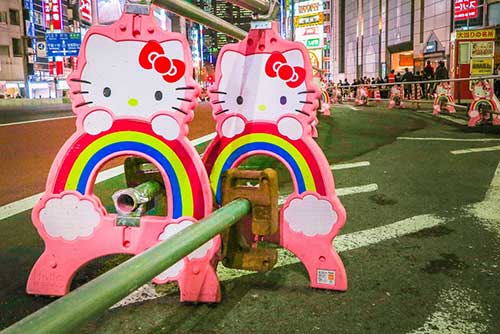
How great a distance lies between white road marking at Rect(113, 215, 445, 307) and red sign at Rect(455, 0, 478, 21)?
95.4ft

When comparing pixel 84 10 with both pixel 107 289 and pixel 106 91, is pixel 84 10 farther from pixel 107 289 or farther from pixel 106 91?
pixel 107 289

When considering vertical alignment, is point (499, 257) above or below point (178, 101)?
below

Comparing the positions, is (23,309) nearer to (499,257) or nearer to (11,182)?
(499,257)

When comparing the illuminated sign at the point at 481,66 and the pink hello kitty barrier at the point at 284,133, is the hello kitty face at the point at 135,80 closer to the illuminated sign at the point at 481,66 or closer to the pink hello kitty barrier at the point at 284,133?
the pink hello kitty barrier at the point at 284,133

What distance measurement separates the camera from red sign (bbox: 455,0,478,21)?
30312 millimetres

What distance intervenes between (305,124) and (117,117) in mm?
1085

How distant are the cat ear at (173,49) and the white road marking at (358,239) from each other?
1293 mm

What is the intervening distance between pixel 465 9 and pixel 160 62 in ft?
108

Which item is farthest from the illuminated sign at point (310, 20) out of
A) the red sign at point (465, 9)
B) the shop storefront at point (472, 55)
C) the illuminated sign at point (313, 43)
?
the shop storefront at point (472, 55)

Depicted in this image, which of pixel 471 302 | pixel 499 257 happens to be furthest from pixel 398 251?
pixel 471 302

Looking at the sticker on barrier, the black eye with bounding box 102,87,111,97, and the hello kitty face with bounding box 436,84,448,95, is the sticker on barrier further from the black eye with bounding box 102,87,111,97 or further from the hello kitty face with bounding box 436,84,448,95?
the black eye with bounding box 102,87,111,97

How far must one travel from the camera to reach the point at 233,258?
109 inches

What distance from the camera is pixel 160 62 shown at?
8.66 feet

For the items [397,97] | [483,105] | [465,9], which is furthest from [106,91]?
[465,9]
